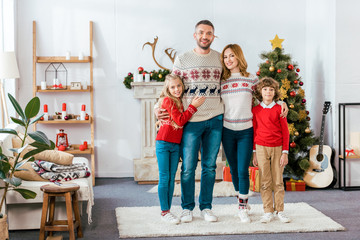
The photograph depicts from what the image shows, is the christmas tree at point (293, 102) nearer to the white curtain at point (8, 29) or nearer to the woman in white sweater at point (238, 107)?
the woman in white sweater at point (238, 107)

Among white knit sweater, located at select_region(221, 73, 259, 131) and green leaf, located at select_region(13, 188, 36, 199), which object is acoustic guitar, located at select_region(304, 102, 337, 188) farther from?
green leaf, located at select_region(13, 188, 36, 199)

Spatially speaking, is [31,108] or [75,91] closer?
[31,108]

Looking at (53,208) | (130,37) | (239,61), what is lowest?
(53,208)

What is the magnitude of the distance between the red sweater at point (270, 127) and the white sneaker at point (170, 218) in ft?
3.01

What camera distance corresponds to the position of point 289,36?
6.10 m

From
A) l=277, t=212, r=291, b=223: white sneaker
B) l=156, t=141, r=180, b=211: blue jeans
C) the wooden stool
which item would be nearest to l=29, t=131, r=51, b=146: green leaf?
the wooden stool

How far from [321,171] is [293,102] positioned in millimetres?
833

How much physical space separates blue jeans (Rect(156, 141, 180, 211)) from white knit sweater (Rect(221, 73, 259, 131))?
0.48m

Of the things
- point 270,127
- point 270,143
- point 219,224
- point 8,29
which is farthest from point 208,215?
point 8,29

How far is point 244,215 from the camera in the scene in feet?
12.9

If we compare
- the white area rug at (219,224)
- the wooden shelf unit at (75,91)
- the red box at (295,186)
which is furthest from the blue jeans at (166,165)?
the wooden shelf unit at (75,91)

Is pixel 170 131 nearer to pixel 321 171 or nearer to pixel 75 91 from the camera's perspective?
pixel 321 171

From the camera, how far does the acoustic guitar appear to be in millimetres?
5273

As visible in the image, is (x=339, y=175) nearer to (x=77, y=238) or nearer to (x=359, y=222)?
(x=359, y=222)
